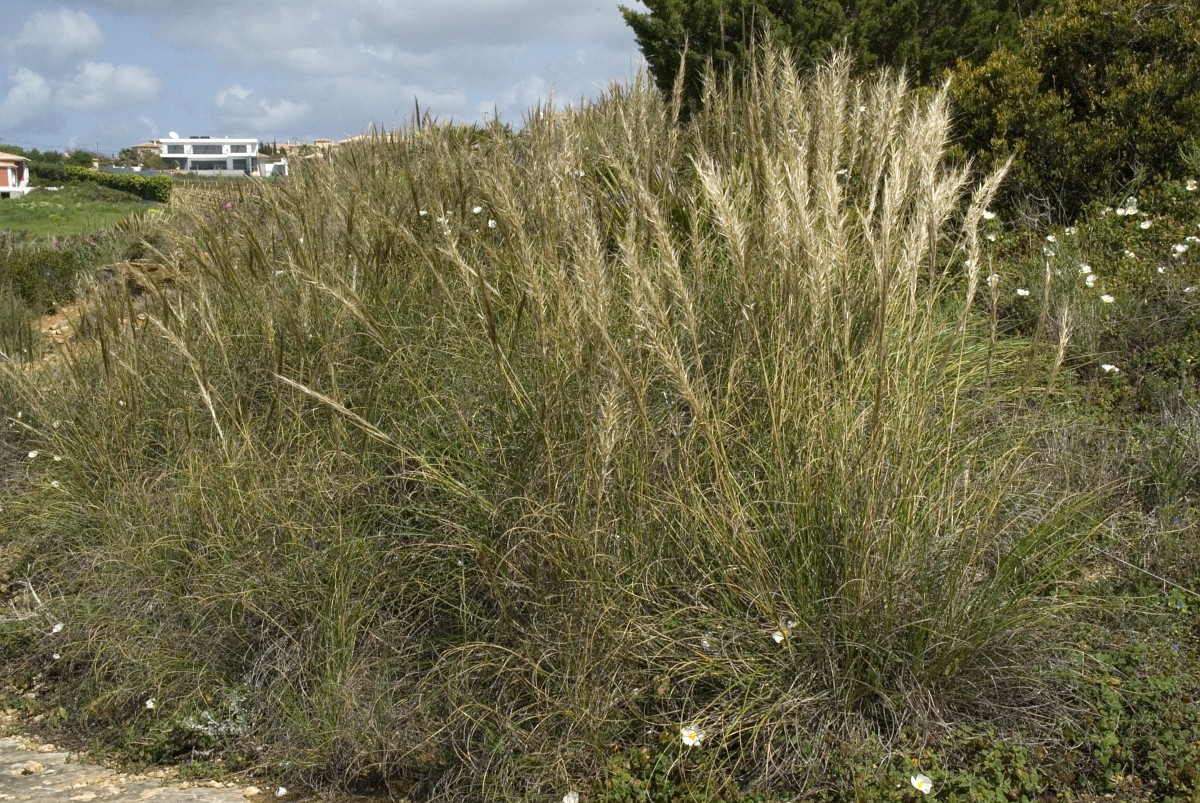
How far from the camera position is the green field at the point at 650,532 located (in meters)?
3.15

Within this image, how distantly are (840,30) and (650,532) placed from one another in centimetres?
809

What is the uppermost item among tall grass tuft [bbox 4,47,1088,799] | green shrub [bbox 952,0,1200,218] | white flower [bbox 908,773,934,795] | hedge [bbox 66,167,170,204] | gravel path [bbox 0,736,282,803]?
green shrub [bbox 952,0,1200,218]

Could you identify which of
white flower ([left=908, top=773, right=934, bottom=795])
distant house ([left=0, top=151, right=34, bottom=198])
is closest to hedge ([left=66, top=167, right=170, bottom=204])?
distant house ([left=0, top=151, right=34, bottom=198])

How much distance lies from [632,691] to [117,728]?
2.05 meters

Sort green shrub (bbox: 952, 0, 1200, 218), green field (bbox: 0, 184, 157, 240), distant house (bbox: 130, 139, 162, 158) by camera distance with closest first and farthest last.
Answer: green shrub (bbox: 952, 0, 1200, 218), green field (bbox: 0, 184, 157, 240), distant house (bbox: 130, 139, 162, 158)

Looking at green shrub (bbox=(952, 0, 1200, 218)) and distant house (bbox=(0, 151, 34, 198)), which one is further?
distant house (bbox=(0, 151, 34, 198))

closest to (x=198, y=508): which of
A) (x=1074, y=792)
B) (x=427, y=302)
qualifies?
(x=427, y=302)

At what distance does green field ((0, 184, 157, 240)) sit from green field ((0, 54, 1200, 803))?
12317 mm

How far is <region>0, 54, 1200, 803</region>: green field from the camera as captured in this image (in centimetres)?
315

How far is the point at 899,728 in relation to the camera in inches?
122

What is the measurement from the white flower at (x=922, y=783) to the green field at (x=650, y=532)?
0.02 meters

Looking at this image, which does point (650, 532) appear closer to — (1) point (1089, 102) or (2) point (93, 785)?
(2) point (93, 785)

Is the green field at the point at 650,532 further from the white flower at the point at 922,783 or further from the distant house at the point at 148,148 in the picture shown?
the distant house at the point at 148,148

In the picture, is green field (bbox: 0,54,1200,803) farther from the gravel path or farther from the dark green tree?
the dark green tree
